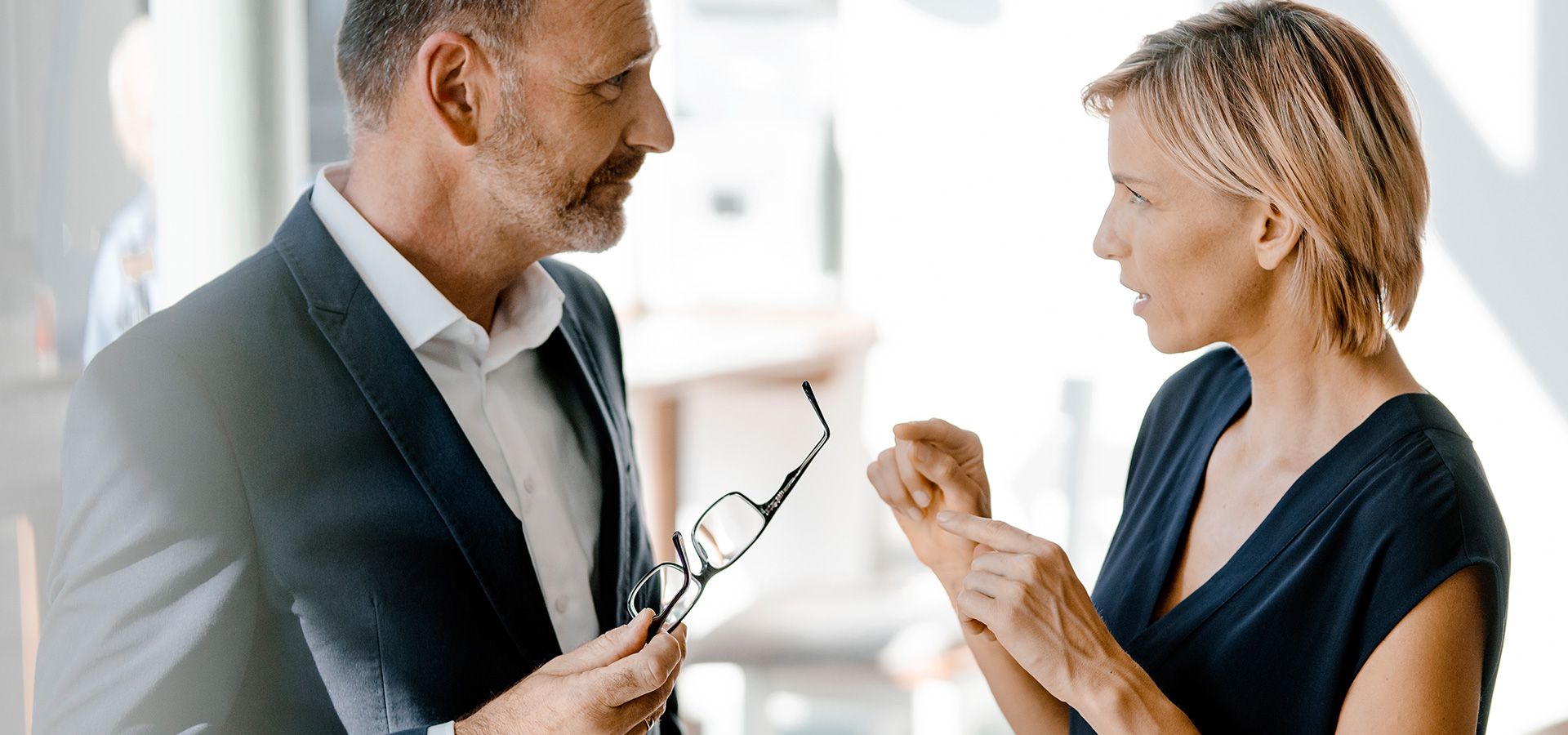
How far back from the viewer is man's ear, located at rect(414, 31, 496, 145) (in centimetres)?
137

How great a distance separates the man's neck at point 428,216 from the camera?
1.40 m

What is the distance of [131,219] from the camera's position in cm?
169

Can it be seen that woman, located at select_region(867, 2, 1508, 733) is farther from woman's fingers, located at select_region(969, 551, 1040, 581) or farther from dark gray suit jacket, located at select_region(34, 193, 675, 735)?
dark gray suit jacket, located at select_region(34, 193, 675, 735)

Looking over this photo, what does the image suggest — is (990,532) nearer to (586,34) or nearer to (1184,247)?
(1184,247)

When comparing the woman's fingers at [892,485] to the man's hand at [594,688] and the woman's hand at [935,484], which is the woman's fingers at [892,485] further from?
the man's hand at [594,688]

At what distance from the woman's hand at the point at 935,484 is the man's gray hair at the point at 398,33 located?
2.31ft

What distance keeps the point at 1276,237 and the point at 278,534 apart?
1150 mm

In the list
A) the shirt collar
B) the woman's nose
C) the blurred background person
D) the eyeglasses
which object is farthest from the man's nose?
the blurred background person

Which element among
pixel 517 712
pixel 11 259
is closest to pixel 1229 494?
pixel 517 712

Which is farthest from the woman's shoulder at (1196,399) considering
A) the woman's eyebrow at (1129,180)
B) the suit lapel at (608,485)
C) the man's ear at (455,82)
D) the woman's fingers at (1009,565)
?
the man's ear at (455,82)

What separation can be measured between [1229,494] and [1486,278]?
6.00 feet

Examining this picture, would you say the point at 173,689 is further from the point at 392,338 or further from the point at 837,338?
the point at 837,338

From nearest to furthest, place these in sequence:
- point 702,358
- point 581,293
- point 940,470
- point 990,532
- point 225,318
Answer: point 225,318, point 990,532, point 940,470, point 581,293, point 702,358

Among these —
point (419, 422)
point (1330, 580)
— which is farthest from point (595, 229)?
point (1330, 580)
